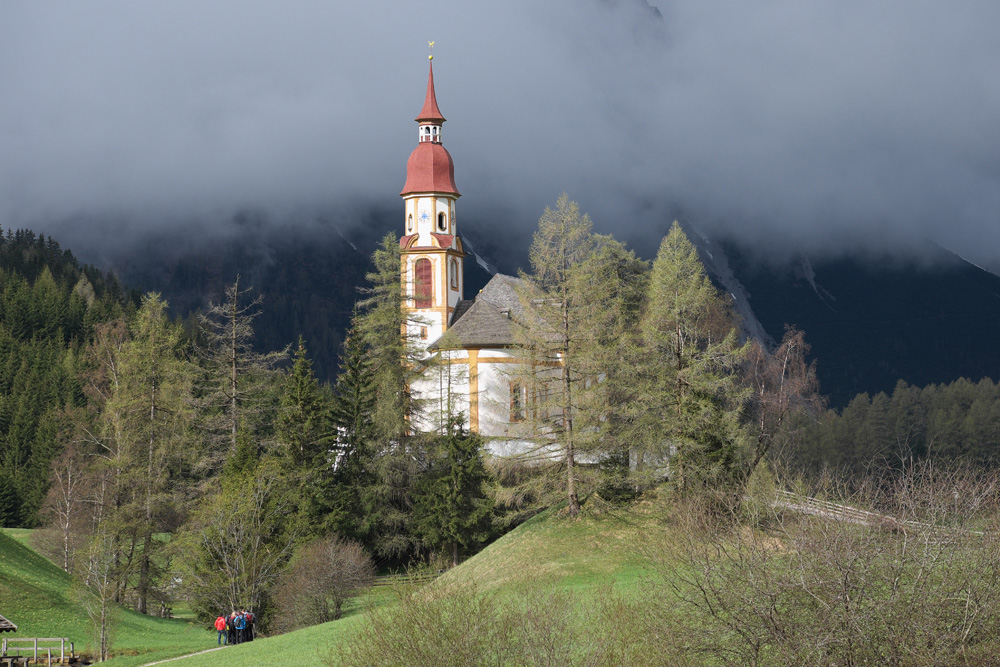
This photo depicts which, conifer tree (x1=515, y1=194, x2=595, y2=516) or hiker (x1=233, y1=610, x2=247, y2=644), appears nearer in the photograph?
hiker (x1=233, y1=610, x2=247, y2=644)

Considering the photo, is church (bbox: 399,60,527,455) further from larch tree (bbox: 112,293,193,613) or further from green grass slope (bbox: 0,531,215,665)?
green grass slope (bbox: 0,531,215,665)

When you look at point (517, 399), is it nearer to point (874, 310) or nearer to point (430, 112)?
point (430, 112)

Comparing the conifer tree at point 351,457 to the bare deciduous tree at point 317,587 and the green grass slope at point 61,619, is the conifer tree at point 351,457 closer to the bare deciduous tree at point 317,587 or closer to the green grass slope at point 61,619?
the green grass slope at point 61,619

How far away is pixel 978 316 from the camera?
570 feet

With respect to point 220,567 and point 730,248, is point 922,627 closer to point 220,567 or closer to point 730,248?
point 220,567

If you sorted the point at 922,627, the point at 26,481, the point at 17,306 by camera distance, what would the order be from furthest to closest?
the point at 17,306 → the point at 26,481 → the point at 922,627

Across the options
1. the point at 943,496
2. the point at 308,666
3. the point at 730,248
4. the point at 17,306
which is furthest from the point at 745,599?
the point at 730,248

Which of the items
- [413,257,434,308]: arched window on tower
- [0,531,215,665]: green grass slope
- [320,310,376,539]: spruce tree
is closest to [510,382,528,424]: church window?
[320,310,376,539]: spruce tree

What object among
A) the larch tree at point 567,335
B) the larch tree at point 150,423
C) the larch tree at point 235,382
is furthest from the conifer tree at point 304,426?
the larch tree at point 567,335

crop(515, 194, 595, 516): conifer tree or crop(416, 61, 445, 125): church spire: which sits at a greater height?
crop(416, 61, 445, 125): church spire

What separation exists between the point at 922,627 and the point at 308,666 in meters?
15.1

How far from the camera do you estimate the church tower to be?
62406 mm

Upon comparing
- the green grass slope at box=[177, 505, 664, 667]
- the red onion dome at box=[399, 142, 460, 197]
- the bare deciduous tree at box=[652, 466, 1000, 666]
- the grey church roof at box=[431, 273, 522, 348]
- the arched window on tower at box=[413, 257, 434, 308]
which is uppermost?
the red onion dome at box=[399, 142, 460, 197]

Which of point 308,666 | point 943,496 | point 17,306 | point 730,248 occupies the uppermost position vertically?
point 730,248
